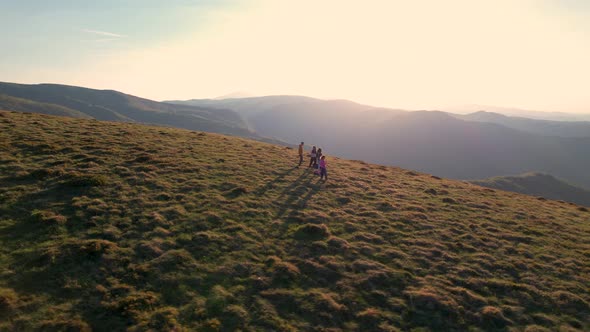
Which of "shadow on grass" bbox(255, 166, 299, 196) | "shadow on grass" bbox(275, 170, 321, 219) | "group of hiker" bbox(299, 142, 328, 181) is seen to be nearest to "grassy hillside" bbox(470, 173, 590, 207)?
"group of hiker" bbox(299, 142, 328, 181)

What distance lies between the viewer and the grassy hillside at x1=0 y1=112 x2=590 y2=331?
13219mm

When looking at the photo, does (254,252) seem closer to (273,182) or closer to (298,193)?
(298,193)

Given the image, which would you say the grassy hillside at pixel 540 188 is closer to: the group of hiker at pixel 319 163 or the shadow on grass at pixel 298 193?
the group of hiker at pixel 319 163

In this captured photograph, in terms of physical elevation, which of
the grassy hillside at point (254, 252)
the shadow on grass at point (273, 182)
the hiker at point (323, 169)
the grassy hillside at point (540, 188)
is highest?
the hiker at point (323, 169)

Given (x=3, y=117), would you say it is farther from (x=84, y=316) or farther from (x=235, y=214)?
(x=84, y=316)

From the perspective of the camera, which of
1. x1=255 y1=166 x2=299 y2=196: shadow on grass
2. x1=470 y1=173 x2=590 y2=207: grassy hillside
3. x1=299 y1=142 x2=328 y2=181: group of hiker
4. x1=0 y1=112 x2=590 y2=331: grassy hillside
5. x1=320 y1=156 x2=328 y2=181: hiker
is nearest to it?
x1=0 y1=112 x2=590 y2=331: grassy hillside

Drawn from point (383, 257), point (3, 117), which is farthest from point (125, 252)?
point (3, 117)

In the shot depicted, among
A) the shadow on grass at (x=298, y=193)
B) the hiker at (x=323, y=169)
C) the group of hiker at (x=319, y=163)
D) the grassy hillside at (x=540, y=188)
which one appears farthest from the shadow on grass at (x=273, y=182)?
the grassy hillside at (x=540, y=188)

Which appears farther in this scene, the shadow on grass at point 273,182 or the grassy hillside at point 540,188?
the grassy hillside at point 540,188

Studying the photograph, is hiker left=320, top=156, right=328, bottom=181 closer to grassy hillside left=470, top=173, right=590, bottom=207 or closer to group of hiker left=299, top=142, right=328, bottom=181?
group of hiker left=299, top=142, right=328, bottom=181

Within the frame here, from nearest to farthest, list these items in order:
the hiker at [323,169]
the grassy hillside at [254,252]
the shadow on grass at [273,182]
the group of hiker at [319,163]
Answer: the grassy hillside at [254,252], the shadow on grass at [273,182], the hiker at [323,169], the group of hiker at [319,163]

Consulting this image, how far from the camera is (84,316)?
39.3 feet

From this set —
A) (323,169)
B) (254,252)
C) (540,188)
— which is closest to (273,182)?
(323,169)

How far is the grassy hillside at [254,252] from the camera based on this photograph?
43.4ft
